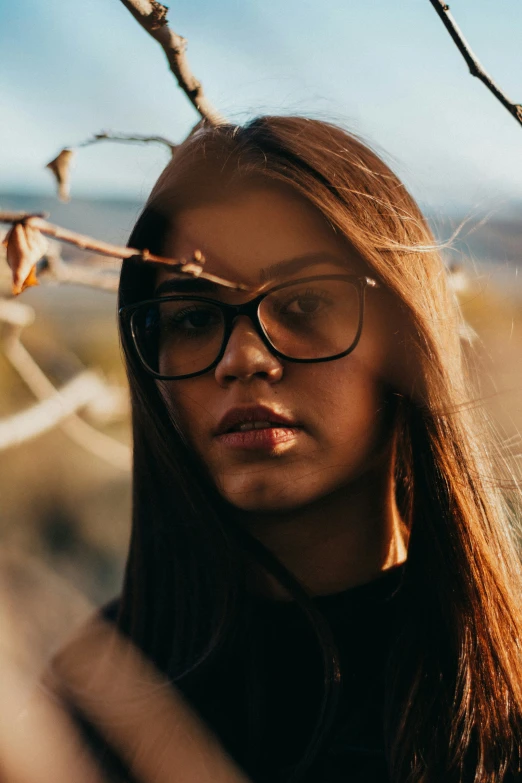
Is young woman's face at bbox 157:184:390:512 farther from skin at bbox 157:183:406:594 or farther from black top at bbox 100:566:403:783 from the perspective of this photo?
black top at bbox 100:566:403:783

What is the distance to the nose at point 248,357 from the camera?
2.55ft

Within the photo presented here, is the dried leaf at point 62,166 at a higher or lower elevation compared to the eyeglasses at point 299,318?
higher

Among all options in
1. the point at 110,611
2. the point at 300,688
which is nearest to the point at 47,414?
the point at 300,688

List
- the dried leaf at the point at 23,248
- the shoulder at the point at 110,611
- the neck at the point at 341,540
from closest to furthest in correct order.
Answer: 1. the dried leaf at the point at 23,248
2. the neck at the point at 341,540
3. the shoulder at the point at 110,611

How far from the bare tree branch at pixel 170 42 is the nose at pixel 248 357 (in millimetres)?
238

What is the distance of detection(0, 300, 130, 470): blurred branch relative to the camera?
675 millimetres

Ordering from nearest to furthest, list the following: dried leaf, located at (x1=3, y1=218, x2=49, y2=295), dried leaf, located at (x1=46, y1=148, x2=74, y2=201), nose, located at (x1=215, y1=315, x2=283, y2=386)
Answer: dried leaf, located at (x1=3, y1=218, x2=49, y2=295) < dried leaf, located at (x1=46, y1=148, x2=74, y2=201) < nose, located at (x1=215, y1=315, x2=283, y2=386)

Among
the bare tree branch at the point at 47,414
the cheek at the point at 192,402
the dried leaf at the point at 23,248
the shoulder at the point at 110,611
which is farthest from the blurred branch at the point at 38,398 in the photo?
the shoulder at the point at 110,611

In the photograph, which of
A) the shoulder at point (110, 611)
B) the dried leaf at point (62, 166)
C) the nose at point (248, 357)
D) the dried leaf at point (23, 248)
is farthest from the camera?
the shoulder at point (110, 611)

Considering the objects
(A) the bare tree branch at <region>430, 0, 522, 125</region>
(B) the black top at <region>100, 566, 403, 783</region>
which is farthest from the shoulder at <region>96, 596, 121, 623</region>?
(A) the bare tree branch at <region>430, 0, 522, 125</region>

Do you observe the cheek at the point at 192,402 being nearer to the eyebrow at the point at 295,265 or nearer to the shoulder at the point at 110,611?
the eyebrow at the point at 295,265

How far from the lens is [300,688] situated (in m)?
0.87

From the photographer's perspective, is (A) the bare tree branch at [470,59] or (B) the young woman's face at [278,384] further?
(B) the young woman's face at [278,384]

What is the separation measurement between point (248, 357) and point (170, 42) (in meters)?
0.31
